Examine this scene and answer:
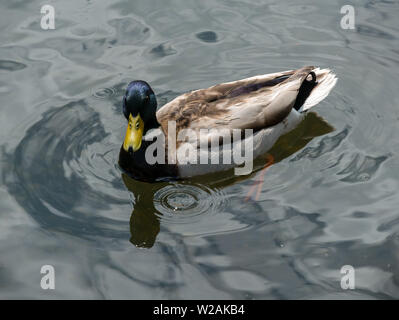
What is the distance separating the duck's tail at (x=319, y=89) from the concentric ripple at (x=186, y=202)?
5.36 ft

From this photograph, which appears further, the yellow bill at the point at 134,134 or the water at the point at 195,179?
the yellow bill at the point at 134,134

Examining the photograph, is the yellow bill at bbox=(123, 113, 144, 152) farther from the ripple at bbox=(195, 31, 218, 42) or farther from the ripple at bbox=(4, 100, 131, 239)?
the ripple at bbox=(195, 31, 218, 42)

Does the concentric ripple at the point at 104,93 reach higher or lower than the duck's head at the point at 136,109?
higher

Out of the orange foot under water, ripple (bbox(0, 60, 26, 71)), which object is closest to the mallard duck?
the orange foot under water

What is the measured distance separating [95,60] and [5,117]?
5.03 feet

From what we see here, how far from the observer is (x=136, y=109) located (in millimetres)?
6723

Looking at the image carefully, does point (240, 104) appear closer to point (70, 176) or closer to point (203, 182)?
point (203, 182)

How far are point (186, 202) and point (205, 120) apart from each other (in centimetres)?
88

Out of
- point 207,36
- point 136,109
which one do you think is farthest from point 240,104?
point 207,36

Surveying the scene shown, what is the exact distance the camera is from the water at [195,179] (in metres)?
5.94

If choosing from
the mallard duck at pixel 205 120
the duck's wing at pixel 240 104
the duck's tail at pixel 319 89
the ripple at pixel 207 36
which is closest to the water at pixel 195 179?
the ripple at pixel 207 36

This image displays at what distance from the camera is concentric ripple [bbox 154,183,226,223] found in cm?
657

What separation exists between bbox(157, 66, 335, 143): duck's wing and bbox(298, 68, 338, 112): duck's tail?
15 centimetres

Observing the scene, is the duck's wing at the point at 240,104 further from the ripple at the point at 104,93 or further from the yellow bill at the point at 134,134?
the ripple at the point at 104,93
